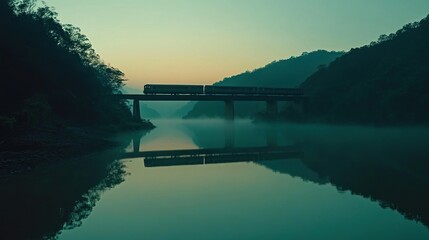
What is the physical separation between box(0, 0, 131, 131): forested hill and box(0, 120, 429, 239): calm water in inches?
486

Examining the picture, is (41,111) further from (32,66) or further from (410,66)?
(410,66)

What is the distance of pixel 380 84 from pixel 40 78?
2238 inches

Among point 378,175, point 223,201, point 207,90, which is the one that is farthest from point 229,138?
point 207,90

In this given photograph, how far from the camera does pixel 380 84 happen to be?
65.8 m

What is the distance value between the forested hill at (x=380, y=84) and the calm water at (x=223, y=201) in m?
41.1

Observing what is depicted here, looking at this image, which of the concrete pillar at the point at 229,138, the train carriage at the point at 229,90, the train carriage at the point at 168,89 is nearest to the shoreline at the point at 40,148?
the concrete pillar at the point at 229,138

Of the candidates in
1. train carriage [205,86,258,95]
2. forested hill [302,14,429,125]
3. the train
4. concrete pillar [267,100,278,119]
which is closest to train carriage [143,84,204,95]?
the train

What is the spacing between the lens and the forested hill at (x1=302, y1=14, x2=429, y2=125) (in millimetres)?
56125

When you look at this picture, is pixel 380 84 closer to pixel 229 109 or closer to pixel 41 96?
pixel 229 109

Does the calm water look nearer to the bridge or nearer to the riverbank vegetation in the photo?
the riverbank vegetation

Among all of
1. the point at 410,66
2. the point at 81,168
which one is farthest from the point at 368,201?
the point at 410,66

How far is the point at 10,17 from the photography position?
40.5 metres

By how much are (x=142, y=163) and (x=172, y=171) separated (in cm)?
410

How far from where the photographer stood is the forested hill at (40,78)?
32.8 m
